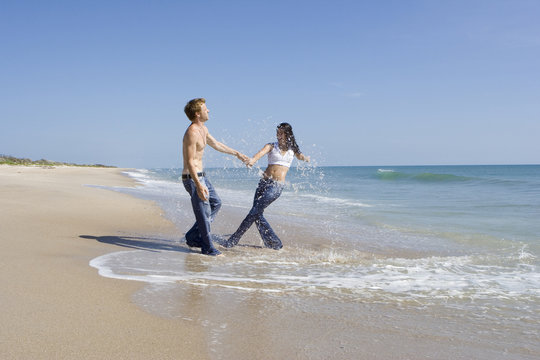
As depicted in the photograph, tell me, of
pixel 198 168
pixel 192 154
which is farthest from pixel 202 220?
pixel 192 154

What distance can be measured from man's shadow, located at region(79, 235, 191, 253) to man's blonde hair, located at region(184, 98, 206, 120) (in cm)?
180

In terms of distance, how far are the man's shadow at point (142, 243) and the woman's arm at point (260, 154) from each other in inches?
58.7

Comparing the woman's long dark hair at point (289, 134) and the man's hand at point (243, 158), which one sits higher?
the woman's long dark hair at point (289, 134)

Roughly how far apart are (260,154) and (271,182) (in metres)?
0.44

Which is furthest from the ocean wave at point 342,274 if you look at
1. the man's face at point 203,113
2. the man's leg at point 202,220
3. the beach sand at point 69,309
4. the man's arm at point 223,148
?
the man's face at point 203,113

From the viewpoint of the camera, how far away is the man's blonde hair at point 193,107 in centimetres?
561

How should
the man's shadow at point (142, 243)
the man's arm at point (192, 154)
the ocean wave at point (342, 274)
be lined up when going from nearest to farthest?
the ocean wave at point (342, 274) → the man's arm at point (192, 154) → the man's shadow at point (142, 243)

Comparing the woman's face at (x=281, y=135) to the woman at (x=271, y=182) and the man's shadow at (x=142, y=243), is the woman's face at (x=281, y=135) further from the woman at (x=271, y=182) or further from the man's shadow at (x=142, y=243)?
the man's shadow at (x=142, y=243)

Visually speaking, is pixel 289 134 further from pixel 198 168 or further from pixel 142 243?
pixel 142 243

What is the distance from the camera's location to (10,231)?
580 centimetres

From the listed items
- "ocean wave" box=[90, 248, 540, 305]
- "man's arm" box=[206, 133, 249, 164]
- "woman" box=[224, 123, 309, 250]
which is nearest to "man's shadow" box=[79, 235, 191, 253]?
"ocean wave" box=[90, 248, 540, 305]

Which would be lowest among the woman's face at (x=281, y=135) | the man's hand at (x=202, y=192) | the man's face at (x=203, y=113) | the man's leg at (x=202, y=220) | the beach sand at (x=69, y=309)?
the beach sand at (x=69, y=309)

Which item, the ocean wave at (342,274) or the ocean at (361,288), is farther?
the ocean wave at (342,274)

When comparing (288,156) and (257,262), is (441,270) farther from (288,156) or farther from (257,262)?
(288,156)
